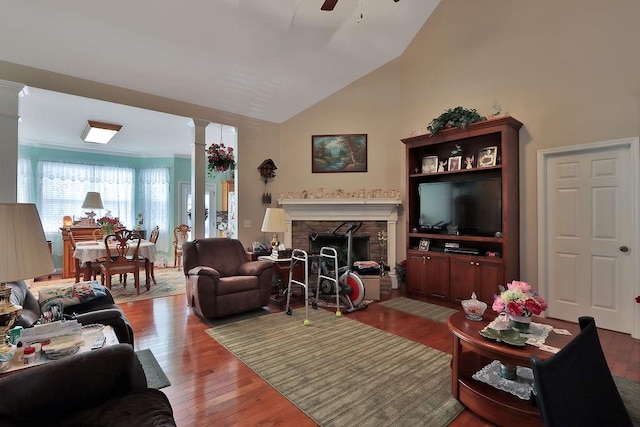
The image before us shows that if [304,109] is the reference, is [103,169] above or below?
below

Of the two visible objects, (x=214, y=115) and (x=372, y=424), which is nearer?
(x=372, y=424)

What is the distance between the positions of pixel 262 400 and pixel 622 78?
468 cm

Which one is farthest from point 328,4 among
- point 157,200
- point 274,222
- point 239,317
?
point 157,200

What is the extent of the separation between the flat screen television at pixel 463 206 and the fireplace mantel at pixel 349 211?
566mm

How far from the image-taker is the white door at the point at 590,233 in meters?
3.34

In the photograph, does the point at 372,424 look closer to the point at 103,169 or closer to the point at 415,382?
the point at 415,382

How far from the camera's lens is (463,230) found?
14.6 feet

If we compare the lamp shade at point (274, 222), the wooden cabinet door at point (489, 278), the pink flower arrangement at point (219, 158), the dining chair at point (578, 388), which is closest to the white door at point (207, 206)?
the pink flower arrangement at point (219, 158)

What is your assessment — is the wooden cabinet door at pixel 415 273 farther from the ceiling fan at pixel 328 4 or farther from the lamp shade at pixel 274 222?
the ceiling fan at pixel 328 4

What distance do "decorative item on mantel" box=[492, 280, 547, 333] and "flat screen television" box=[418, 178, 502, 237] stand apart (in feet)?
7.63

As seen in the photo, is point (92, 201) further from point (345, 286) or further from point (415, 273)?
point (415, 273)

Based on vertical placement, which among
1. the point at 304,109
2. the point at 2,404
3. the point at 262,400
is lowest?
the point at 262,400

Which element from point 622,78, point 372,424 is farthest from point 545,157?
point 372,424

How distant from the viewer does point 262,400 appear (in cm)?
214
